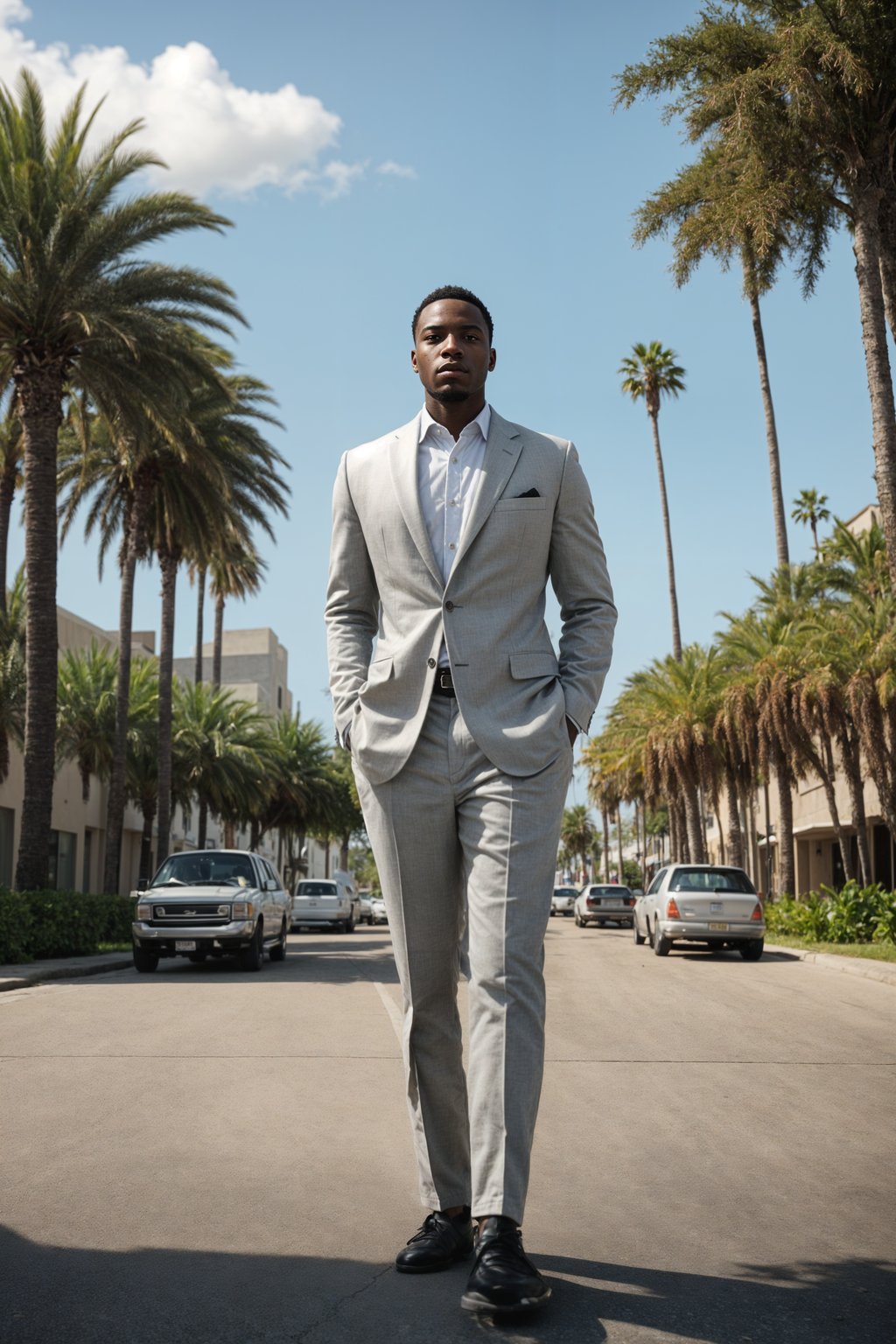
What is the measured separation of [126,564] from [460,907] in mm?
29144

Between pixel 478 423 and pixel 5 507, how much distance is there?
26.5 metres

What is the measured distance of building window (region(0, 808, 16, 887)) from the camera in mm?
35000

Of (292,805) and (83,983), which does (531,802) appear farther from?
(292,805)

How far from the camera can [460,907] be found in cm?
370

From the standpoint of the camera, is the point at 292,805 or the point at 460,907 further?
the point at 292,805

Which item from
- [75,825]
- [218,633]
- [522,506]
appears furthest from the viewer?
[218,633]

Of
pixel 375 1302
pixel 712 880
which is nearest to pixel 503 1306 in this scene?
pixel 375 1302

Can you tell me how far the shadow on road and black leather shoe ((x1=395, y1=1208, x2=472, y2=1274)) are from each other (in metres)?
0.03

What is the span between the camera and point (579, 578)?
3.80 metres

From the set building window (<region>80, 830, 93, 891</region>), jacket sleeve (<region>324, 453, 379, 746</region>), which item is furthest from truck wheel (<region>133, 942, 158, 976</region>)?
building window (<region>80, 830, 93, 891</region>)

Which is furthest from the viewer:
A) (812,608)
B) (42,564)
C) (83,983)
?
(812,608)

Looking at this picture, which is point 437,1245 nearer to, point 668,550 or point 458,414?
point 458,414


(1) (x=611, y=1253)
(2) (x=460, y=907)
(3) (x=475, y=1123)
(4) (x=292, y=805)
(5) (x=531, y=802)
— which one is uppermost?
(4) (x=292, y=805)

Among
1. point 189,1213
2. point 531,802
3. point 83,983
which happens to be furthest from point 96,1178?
point 83,983
